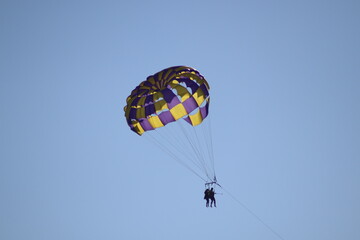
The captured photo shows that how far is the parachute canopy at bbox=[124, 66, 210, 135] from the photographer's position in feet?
83.1

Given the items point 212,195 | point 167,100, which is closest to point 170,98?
point 167,100

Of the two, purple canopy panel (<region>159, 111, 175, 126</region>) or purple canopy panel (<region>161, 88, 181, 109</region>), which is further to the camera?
purple canopy panel (<region>159, 111, 175, 126</region>)

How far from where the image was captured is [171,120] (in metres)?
25.7

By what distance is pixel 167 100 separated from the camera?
2505 centimetres

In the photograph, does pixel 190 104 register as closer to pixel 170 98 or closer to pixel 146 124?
pixel 170 98

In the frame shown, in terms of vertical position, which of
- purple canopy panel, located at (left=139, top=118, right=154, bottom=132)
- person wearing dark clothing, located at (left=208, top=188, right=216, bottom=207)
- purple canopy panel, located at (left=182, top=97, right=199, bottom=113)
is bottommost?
person wearing dark clothing, located at (left=208, top=188, right=216, bottom=207)

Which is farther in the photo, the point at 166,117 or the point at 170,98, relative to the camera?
the point at 166,117

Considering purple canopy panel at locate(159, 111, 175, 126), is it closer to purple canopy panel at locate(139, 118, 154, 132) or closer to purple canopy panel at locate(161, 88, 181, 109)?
purple canopy panel at locate(161, 88, 181, 109)

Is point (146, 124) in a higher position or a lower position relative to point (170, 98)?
lower

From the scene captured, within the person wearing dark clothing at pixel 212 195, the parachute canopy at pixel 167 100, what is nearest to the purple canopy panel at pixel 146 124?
the parachute canopy at pixel 167 100

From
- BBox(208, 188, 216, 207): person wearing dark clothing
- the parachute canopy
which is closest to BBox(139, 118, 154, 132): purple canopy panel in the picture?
the parachute canopy

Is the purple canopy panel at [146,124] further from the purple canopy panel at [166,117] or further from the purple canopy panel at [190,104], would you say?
the purple canopy panel at [190,104]

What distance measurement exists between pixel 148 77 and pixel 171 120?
266cm

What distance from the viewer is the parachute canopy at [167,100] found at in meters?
25.3
